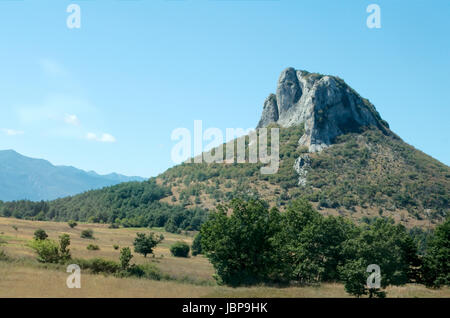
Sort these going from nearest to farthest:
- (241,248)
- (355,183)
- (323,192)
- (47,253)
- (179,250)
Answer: (47,253)
(241,248)
(179,250)
(323,192)
(355,183)

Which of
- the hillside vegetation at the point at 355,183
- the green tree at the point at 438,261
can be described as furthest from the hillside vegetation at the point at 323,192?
the green tree at the point at 438,261

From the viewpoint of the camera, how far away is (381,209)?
139250 mm

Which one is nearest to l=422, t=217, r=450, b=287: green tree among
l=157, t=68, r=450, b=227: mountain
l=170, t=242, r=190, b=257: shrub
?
l=170, t=242, r=190, b=257: shrub

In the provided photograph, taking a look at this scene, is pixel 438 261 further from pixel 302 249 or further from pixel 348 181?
pixel 348 181

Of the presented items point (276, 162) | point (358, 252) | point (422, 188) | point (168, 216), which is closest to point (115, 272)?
point (358, 252)

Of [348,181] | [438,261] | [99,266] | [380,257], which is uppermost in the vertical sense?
[348,181]

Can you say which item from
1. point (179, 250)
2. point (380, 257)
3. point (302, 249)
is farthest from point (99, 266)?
point (179, 250)

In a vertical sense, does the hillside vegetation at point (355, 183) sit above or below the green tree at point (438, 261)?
above

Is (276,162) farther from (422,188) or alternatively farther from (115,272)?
(115,272)

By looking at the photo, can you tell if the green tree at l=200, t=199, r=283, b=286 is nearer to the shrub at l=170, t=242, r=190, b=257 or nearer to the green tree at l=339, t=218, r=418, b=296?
the green tree at l=339, t=218, r=418, b=296

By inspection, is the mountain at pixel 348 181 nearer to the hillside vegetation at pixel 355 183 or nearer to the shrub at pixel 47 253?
the hillside vegetation at pixel 355 183
